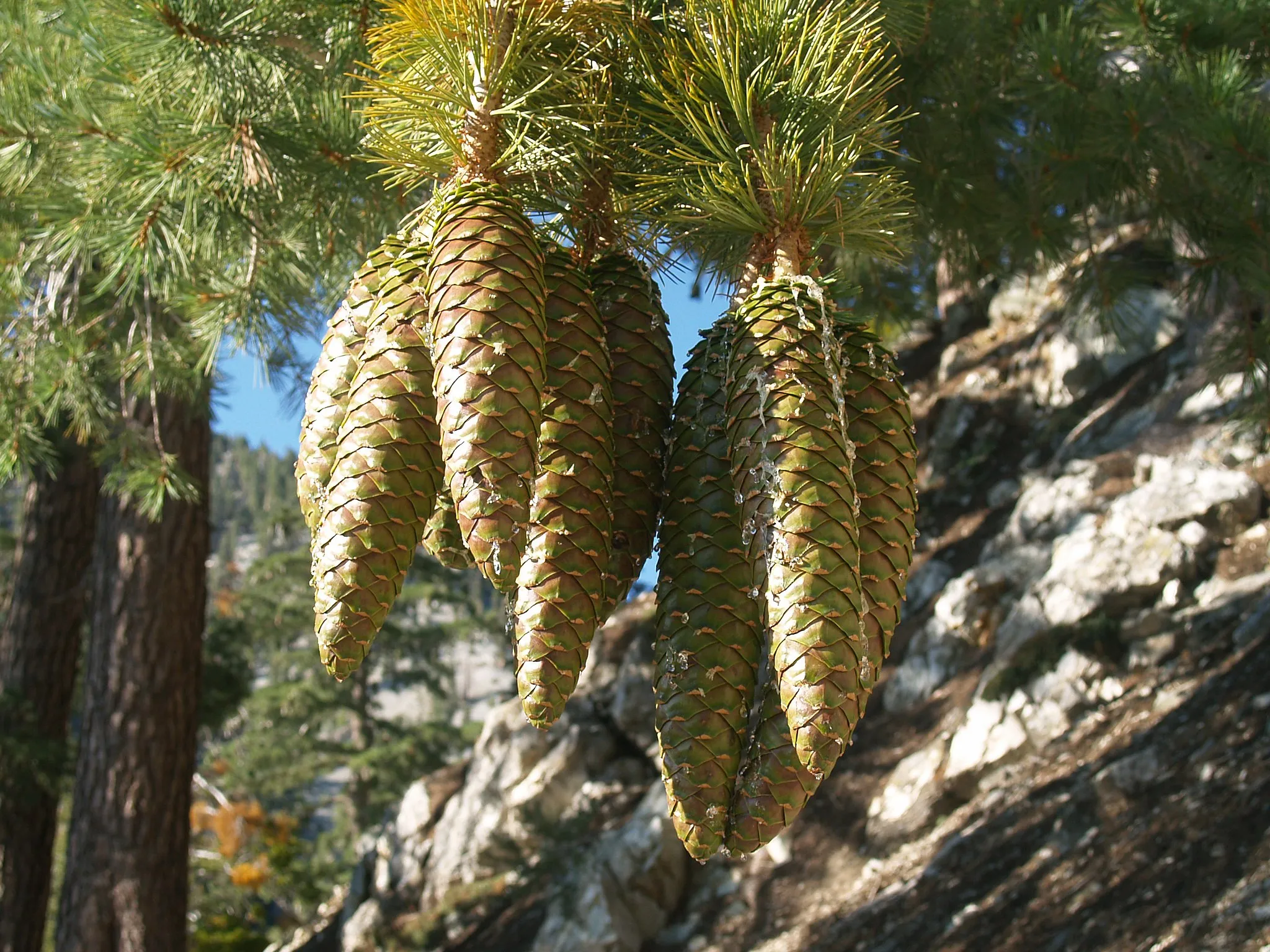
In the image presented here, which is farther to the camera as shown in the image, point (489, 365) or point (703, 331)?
point (703, 331)

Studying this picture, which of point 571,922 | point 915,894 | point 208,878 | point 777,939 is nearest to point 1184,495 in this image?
point 915,894

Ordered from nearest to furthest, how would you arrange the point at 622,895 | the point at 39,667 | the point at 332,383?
the point at 332,383, the point at 39,667, the point at 622,895

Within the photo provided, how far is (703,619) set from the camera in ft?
3.15

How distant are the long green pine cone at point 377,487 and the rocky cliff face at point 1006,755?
3598mm

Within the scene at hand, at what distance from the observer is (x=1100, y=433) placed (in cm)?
1162

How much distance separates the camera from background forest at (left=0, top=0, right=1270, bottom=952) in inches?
57.1

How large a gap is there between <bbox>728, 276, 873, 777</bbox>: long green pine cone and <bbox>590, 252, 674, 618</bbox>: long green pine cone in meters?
0.11

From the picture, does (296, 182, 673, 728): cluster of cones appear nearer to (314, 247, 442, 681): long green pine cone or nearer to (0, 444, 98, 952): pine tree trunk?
(314, 247, 442, 681): long green pine cone

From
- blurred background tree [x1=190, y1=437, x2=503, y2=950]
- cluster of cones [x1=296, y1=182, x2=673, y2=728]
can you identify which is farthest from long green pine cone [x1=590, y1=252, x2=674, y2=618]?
blurred background tree [x1=190, y1=437, x2=503, y2=950]

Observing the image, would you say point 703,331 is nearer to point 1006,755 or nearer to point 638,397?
point 638,397

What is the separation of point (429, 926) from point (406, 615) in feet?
36.7

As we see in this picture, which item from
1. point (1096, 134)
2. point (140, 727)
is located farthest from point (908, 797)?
point (1096, 134)

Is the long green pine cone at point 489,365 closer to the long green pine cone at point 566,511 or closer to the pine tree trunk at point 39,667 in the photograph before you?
the long green pine cone at point 566,511

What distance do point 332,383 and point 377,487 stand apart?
0.20 m
